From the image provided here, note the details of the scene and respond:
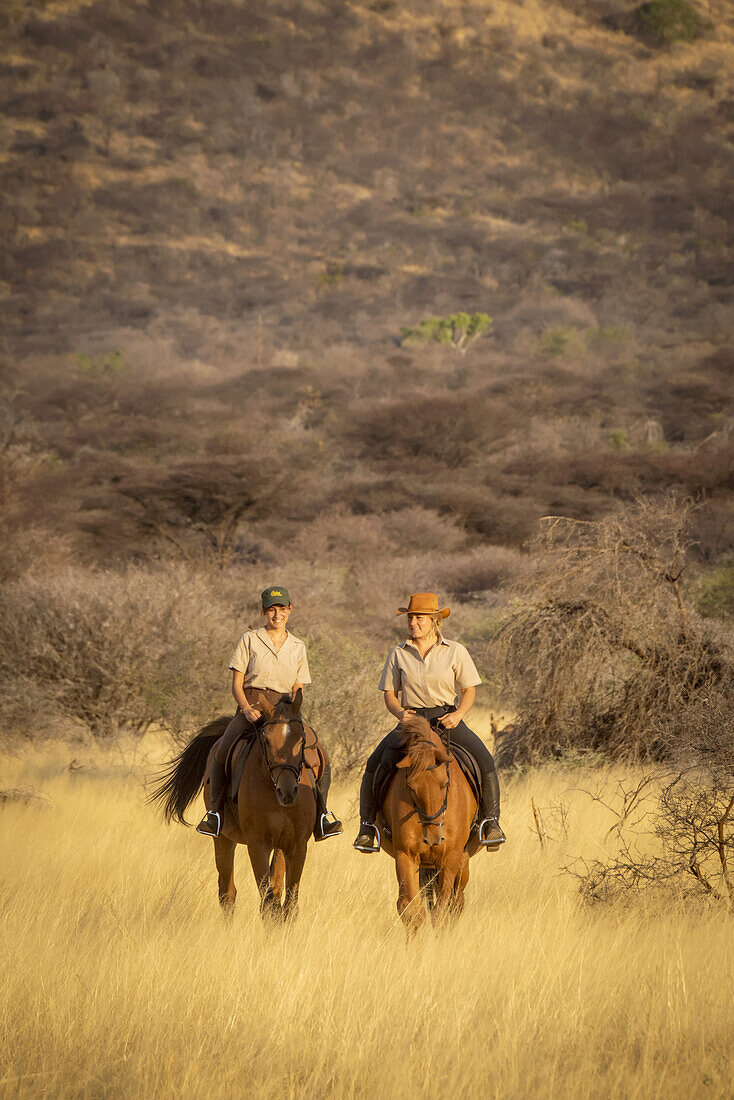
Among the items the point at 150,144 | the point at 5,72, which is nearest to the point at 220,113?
the point at 150,144

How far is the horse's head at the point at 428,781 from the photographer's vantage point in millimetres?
5895

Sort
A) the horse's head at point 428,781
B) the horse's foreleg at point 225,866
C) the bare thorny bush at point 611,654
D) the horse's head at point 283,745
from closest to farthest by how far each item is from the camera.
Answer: the horse's head at point 428,781, the horse's head at point 283,745, the horse's foreleg at point 225,866, the bare thorny bush at point 611,654

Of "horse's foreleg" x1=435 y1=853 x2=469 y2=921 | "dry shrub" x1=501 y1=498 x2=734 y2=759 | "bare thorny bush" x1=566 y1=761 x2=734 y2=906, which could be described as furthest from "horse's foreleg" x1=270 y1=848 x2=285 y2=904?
"dry shrub" x1=501 y1=498 x2=734 y2=759

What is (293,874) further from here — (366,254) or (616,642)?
(366,254)

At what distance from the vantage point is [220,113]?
134500 millimetres

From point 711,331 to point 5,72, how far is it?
100 metres

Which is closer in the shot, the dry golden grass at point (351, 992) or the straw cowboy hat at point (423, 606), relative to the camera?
the dry golden grass at point (351, 992)

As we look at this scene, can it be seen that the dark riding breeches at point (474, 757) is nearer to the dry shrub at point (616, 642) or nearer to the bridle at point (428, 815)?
the bridle at point (428, 815)

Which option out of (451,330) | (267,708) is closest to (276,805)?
(267,708)

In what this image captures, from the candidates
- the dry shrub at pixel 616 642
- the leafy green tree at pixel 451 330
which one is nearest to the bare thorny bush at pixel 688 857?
the dry shrub at pixel 616 642

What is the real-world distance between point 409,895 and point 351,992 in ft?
2.84

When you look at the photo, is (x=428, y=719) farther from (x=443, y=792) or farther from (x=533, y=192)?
(x=533, y=192)

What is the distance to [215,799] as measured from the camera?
22.5ft

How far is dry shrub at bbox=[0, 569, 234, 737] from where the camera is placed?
12766 mm
